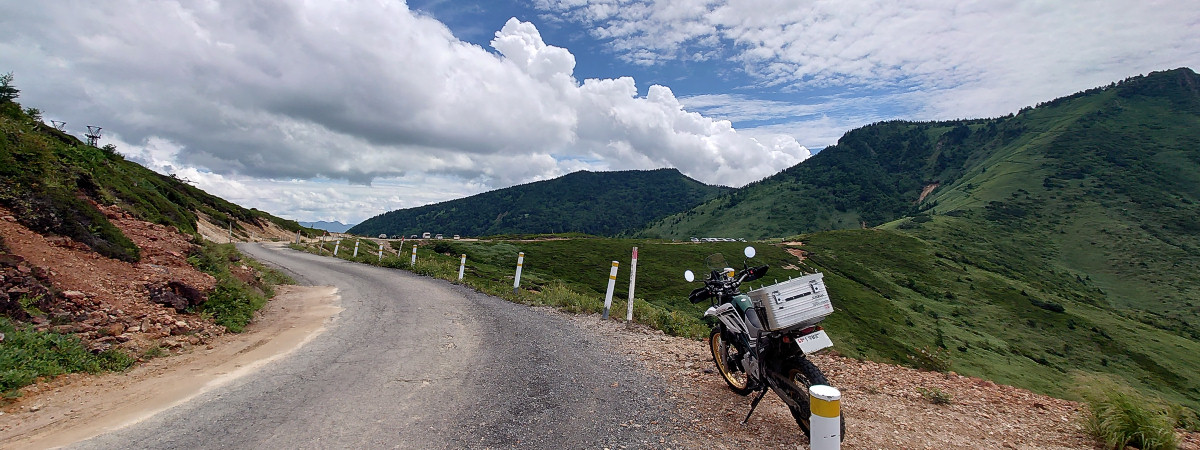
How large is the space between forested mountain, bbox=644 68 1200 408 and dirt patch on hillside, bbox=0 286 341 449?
29.1 ft

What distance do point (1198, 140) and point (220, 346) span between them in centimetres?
26512

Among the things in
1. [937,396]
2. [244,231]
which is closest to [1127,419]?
[937,396]

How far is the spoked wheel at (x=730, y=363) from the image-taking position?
5.61 meters

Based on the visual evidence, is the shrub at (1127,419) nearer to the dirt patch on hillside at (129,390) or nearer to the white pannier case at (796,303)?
the white pannier case at (796,303)

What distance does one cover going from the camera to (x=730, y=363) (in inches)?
230

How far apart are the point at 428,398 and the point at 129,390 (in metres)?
3.10

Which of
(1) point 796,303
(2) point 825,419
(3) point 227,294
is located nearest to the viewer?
(2) point 825,419

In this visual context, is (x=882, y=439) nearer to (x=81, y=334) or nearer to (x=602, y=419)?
(x=602, y=419)

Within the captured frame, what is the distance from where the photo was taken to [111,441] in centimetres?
375

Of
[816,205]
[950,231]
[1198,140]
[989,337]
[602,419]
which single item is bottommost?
[989,337]

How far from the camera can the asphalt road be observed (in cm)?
403

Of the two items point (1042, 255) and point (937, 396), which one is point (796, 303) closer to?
point (937, 396)

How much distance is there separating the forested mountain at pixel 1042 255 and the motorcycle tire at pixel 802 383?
268cm

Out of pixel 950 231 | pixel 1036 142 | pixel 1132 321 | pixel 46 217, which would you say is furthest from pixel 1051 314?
pixel 1036 142
